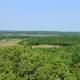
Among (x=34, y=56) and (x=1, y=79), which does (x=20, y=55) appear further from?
(x=1, y=79)

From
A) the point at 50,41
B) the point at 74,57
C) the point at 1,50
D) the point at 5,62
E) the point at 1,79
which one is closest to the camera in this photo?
the point at 1,79

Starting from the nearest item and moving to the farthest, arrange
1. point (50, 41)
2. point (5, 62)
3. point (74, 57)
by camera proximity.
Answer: point (5, 62) → point (74, 57) → point (50, 41)

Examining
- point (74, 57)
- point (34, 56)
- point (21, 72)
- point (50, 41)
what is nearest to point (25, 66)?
point (21, 72)

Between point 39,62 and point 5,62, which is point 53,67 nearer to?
point 39,62

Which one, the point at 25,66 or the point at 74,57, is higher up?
the point at 25,66

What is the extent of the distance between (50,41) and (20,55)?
278ft

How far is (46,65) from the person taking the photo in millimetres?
27031

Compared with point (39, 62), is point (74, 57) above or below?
below

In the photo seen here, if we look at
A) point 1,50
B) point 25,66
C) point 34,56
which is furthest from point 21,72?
point 1,50

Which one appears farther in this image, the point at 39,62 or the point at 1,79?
the point at 39,62

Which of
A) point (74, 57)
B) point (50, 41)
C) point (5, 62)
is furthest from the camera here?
point (50, 41)

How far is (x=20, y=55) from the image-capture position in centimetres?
2791

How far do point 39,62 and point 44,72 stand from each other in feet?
4.59

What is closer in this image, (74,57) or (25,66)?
(25,66)
